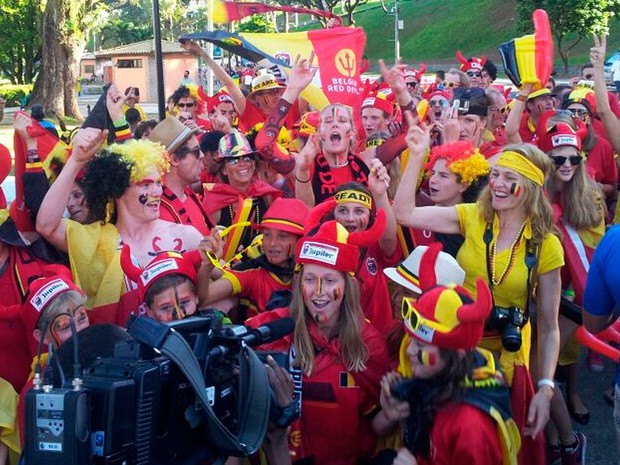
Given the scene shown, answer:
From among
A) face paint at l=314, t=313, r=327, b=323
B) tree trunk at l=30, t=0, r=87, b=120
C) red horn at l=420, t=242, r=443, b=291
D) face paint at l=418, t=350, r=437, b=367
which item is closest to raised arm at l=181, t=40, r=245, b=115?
face paint at l=314, t=313, r=327, b=323

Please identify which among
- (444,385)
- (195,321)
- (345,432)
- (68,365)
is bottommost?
(345,432)

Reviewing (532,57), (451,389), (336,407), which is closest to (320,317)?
(336,407)

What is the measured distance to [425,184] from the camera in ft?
17.8

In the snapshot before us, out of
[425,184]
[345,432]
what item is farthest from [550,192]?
[345,432]

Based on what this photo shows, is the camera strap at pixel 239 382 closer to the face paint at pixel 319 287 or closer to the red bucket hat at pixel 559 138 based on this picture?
the face paint at pixel 319 287

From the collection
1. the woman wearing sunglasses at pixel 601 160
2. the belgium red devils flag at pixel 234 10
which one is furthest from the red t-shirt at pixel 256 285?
the belgium red devils flag at pixel 234 10

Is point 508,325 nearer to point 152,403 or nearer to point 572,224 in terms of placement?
point 572,224

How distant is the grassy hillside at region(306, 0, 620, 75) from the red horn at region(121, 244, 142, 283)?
135 ft

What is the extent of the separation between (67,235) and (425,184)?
2.74m

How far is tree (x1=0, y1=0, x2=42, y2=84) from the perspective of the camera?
134ft

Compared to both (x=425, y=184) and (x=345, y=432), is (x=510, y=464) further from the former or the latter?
(x=425, y=184)

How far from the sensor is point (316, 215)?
158 inches

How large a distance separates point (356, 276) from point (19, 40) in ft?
143

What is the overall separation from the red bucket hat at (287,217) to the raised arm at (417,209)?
58 centimetres
